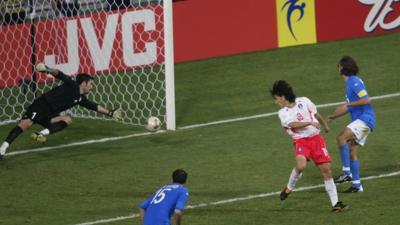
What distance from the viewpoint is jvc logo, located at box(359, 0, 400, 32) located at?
26.9 metres

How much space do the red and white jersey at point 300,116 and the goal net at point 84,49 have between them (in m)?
7.99

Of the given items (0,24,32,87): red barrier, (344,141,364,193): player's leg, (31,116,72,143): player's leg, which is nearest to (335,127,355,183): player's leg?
(344,141,364,193): player's leg

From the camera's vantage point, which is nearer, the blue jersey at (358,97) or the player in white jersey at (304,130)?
the player in white jersey at (304,130)

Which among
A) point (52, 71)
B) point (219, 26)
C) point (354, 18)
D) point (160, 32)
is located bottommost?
point (52, 71)

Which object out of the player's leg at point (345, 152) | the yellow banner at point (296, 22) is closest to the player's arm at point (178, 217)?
the player's leg at point (345, 152)

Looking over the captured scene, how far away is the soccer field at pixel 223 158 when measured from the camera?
1565cm

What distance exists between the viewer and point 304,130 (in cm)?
1524

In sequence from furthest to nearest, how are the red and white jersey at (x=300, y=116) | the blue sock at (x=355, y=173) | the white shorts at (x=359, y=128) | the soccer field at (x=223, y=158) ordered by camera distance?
the white shorts at (x=359, y=128) → the blue sock at (x=355, y=173) → the soccer field at (x=223, y=158) → the red and white jersey at (x=300, y=116)

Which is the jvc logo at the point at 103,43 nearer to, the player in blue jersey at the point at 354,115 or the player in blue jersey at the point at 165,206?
the player in blue jersey at the point at 354,115

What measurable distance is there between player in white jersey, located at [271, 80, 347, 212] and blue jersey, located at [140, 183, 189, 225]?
9.89 feet

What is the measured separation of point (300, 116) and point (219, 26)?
11.5m

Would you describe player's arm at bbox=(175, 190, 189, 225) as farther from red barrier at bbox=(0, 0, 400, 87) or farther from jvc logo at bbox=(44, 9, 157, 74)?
jvc logo at bbox=(44, 9, 157, 74)

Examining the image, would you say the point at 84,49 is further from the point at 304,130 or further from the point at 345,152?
the point at 304,130

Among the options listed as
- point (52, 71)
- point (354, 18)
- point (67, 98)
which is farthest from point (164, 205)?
point (354, 18)
